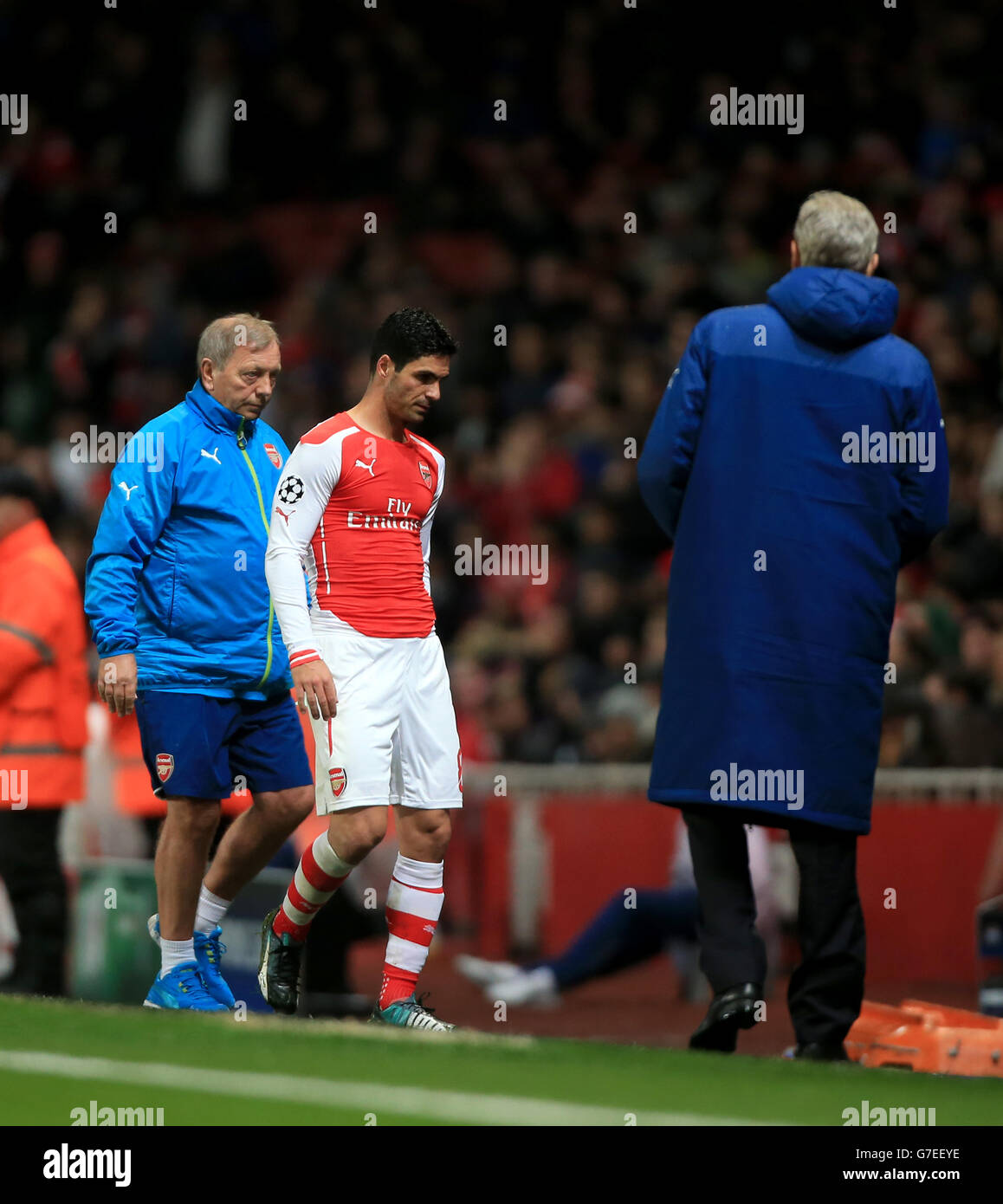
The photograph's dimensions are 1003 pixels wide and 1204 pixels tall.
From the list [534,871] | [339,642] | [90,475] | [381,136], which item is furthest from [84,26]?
[339,642]

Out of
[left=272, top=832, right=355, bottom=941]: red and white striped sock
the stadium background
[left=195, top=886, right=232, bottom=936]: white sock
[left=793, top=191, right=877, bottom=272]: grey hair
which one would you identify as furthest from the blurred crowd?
[left=272, top=832, right=355, bottom=941]: red and white striped sock

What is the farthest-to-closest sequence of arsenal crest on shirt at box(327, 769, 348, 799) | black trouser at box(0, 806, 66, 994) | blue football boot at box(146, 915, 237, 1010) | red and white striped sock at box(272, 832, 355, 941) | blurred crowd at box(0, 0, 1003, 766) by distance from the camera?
1. blurred crowd at box(0, 0, 1003, 766)
2. black trouser at box(0, 806, 66, 994)
3. blue football boot at box(146, 915, 237, 1010)
4. red and white striped sock at box(272, 832, 355, 941)
5. arsenal crest on shirt at box(327, 769, 348, 799)

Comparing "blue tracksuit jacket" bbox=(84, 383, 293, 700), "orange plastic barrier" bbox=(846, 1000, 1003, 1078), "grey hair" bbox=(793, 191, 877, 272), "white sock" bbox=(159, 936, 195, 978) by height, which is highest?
"grey hair" bbox=(793, 191, 877, 272)

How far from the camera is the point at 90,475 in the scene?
1739 centimetres

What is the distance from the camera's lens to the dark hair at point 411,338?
6.48 m

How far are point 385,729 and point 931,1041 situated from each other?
191 centimetres

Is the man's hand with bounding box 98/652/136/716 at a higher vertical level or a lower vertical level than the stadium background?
lower

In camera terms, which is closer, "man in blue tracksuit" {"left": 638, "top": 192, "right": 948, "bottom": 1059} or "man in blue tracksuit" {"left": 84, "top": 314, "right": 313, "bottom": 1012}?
"man in blue tracksuit" {"left": 638, "top": 192, "right": 948, "bottom": 1059}

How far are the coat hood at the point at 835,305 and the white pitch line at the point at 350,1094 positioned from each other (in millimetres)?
2554

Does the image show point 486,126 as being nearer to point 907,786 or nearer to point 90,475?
point 90,475

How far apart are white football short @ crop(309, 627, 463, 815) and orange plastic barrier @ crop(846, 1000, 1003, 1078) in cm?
152

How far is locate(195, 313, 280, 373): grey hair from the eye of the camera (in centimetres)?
689

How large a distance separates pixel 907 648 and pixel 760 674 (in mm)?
5287

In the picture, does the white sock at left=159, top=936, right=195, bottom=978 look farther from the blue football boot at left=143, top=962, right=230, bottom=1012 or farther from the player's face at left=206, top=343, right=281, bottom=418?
the player's face at left=206, top=343, right=281, bottom=418
